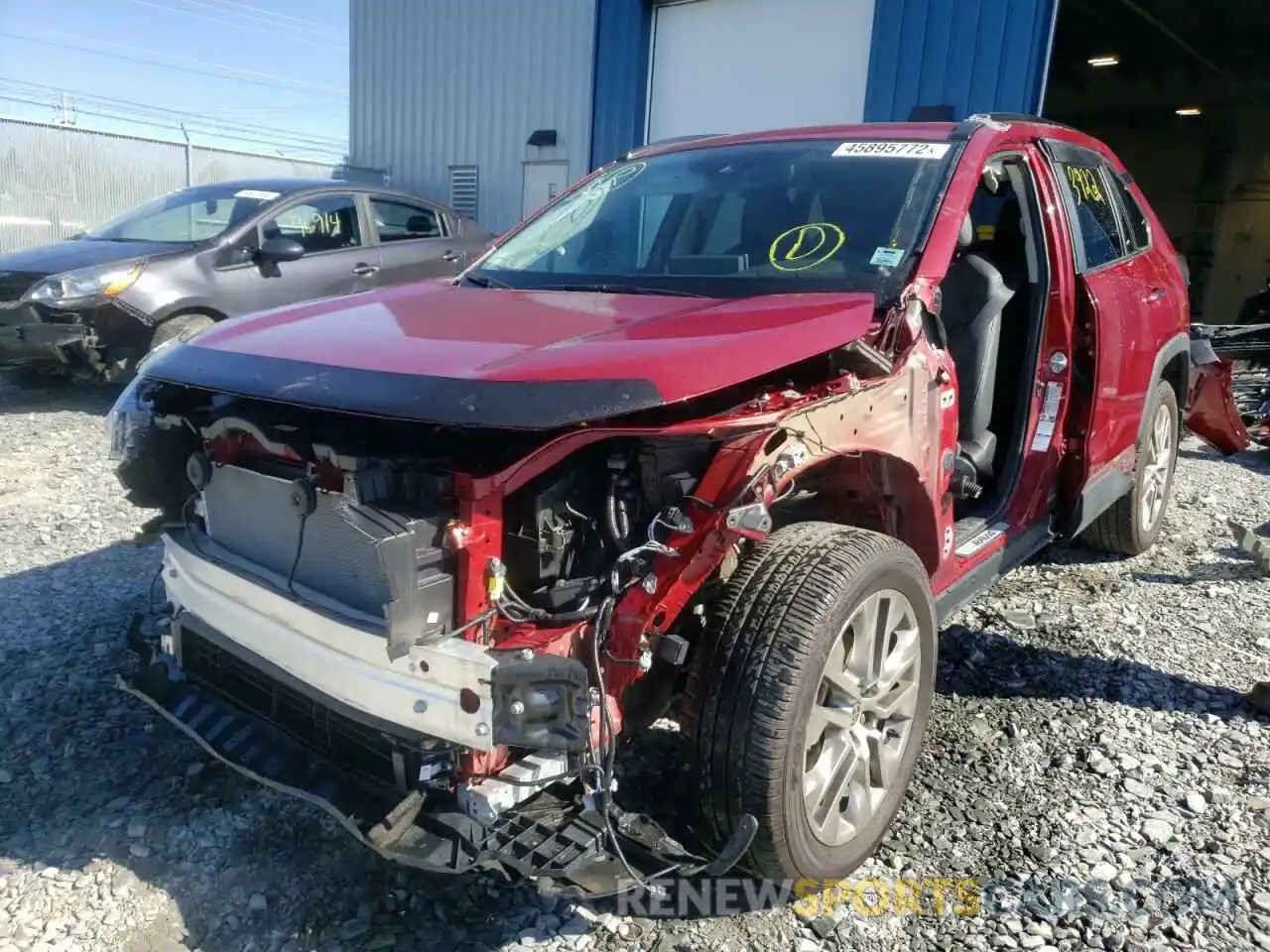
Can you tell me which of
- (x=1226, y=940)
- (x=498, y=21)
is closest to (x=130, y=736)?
(x=1226, y=940)

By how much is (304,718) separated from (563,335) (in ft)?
3.55

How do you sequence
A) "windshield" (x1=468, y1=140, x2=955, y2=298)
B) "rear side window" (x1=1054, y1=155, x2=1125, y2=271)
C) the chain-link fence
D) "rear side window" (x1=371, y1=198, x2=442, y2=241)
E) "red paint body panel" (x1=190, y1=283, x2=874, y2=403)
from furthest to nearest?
the chain-link fence
"rear side window" (x1=371, y1=198, x2=442, y2=241)
"rear side window" (x1=1054, y1=155, x2=1125, y2=271)
"windshield" (x1=468, y1=140, x2=955, y2=298)
"red paint body panel" (x1=190, y1=283, x2=874, y2=403)

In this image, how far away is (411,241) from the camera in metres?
8.27

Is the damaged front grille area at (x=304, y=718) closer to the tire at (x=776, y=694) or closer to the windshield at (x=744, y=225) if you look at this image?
the tire at (x=776, y=694)

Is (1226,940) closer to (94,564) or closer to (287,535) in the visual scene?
(287,535)

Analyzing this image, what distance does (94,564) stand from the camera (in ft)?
14.4

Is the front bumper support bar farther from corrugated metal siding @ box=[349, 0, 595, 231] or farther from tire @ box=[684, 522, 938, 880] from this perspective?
corrugated metal siding @ box=[349, 0, 595, 231]

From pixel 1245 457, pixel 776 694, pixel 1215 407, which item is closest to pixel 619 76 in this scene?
pixel 1215 407

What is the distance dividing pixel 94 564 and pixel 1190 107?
66.5 ft

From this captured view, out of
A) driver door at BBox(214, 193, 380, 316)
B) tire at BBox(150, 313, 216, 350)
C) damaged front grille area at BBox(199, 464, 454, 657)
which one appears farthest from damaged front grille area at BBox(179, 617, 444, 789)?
driver door at BBox(214, 193, 380, 316)

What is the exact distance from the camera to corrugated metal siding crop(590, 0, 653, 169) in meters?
11.1

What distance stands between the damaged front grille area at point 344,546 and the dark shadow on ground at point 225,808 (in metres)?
0.75

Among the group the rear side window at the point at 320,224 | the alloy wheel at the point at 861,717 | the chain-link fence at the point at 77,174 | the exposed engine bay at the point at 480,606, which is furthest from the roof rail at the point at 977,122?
the chain-link fence at the point at 77,174

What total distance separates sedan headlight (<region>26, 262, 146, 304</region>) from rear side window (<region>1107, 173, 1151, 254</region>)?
5987 mm
